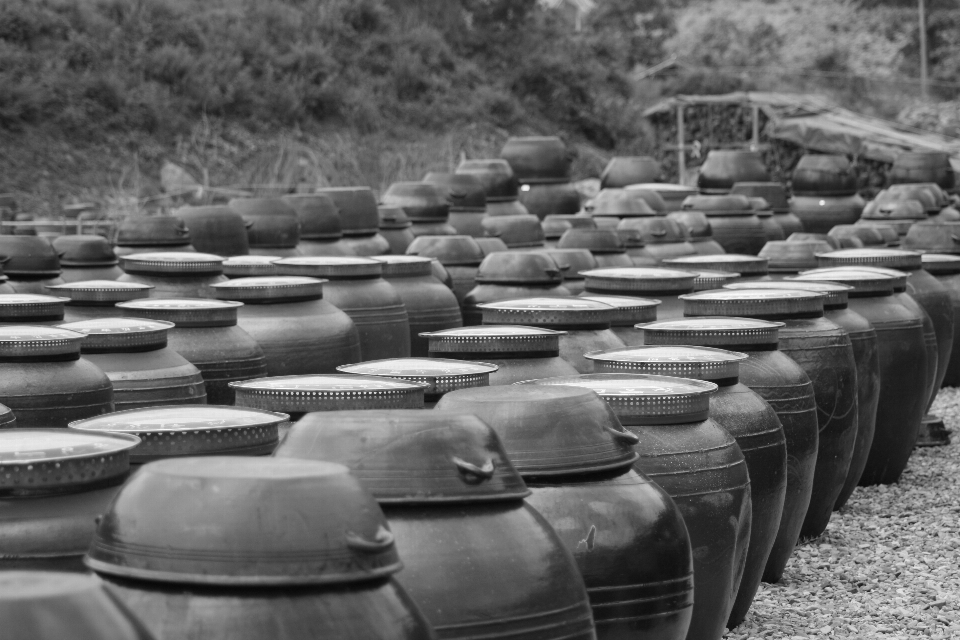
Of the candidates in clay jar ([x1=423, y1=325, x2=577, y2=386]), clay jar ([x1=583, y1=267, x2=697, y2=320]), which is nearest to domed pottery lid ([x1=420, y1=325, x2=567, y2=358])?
clay jar ([x1=423, y1=325, x2=577, y2=386])

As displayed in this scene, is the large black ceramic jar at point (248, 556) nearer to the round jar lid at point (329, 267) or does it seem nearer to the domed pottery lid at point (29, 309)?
the domed pottery lid at point (29, 309)

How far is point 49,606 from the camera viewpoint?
168 cm

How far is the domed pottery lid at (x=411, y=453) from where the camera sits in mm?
2775

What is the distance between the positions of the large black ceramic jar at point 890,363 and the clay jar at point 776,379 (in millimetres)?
1737

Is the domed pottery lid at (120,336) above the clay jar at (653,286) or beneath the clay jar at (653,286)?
above

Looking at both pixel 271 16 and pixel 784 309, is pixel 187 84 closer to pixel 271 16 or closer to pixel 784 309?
pixel 271 16

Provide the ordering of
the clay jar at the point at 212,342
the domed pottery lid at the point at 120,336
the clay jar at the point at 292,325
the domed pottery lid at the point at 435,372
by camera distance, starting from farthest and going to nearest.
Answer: the clay jar at the point at 292,325
the clay jar at the point at 212,342
the domed pottery lid at the point at 120,336
the domed pottery lid at the point at 435,372

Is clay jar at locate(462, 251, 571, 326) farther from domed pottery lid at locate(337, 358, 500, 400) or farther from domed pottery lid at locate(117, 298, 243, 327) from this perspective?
domed pottery lid at locate(337, 358, 500, 400)

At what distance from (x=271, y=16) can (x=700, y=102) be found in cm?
805

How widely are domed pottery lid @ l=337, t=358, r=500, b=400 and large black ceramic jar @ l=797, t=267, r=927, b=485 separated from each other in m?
3.15

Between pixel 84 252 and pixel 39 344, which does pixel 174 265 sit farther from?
pixel 39 344

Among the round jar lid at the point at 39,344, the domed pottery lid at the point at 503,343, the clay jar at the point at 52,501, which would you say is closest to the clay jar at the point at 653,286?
the domed pottery lid at the point at 503,343

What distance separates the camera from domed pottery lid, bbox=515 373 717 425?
4.27 metres

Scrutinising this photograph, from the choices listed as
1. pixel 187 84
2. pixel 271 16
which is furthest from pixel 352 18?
pixel 187 84
